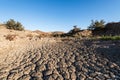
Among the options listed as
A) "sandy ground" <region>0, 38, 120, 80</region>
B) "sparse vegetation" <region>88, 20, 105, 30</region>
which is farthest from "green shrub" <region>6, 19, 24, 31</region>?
"sandy ground" <region>0, 38, 120, 80</region>

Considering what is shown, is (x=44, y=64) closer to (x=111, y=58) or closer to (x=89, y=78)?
(x=89, y=78)

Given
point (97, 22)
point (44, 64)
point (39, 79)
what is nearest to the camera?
point (39, 79)

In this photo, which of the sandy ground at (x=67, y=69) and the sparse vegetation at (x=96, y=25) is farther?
the sparse vegetation at (x=96, y=25)

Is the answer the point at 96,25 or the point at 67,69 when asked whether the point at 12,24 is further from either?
the point at 67,69

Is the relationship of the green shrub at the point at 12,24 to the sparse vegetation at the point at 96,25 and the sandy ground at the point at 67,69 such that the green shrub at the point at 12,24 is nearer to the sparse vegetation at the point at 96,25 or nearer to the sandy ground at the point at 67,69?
the sparse vegetation at the point at 96,25

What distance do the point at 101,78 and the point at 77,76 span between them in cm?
Result: 82

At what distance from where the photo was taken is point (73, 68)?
22.2ft

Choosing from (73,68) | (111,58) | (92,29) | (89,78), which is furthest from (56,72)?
(92,29)

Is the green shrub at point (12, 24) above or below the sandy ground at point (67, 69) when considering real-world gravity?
above

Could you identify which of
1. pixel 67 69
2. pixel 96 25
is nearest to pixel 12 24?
pixel 96 25

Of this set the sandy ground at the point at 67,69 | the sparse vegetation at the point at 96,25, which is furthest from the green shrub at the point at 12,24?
the sandy ground at the point at 67,69

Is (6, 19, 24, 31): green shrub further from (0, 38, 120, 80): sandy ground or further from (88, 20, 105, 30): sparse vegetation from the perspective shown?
(0, 38, 120, 80): sandy ground

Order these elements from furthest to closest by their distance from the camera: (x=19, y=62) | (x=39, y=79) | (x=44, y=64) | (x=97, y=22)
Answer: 1. (x=97, y=22)
2. (x=19, y=62)
3. (x=44, y=64)
4. (x=39, y=79)

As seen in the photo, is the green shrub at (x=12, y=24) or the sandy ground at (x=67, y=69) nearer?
the sandy ground at (x=67, y=69)
